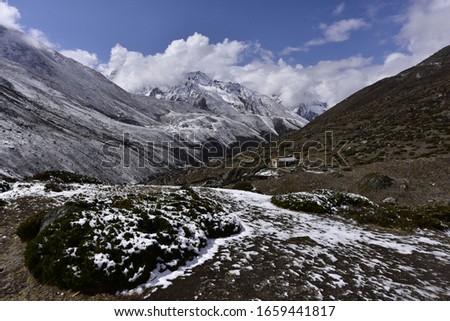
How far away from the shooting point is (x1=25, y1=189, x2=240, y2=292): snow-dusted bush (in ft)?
24.8

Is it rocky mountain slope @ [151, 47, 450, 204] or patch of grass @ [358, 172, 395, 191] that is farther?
patch of grass @ [358, 172, 395, 191]

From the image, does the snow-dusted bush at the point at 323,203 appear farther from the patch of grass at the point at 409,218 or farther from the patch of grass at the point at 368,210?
the patch of grass at the point at 409,218

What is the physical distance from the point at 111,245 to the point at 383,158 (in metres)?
42.6

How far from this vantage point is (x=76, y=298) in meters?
7.20

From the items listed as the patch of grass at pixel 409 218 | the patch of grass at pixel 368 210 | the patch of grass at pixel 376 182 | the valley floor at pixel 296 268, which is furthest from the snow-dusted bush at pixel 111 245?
the patch of grass at pixel 376 182

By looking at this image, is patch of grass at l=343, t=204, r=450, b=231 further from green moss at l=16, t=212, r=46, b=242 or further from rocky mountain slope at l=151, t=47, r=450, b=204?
green moss at l=16, t=212, r=46, b=242

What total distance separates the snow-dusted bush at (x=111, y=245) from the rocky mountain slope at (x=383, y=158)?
73.0ft

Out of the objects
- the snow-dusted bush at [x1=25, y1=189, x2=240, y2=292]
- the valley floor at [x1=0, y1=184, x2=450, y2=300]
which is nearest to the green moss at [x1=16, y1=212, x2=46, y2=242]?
the valley floor at [x1=0, y1=184, x2=450, y2=300]

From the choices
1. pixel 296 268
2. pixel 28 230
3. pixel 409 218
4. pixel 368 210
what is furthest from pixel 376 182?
pixel 28 230

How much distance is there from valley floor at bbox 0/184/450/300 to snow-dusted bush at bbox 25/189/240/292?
1.28 ft

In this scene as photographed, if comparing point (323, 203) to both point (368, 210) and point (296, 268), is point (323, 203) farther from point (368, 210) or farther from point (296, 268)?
point (296, 268)
